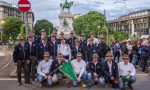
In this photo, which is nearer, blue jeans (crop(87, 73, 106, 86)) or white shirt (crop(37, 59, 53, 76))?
Answer: blue jeans (crop(87, 73, 106, 86))

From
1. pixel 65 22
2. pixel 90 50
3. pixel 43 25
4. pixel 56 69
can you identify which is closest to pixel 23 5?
pixel 56 69

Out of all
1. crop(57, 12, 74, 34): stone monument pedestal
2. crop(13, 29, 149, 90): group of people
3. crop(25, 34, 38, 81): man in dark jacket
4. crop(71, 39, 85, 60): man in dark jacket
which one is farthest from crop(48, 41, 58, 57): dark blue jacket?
crop(57, 12, 74, 34): stone monument pedestal

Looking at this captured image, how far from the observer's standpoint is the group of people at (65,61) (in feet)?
45.1

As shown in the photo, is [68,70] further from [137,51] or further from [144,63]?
[137,51]

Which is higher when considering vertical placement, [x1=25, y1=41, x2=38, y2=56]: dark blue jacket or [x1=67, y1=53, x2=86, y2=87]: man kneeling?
[x1=25, y1=41, x2=38, y2=56]: dark blue jacket

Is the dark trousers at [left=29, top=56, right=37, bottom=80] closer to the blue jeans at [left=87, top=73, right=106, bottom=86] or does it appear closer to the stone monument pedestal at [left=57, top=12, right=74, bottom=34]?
the blue jeans at [left=87, top=73, right=106, bottom=86]

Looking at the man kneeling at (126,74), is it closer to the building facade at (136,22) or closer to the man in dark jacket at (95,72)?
the man in dark jacket at (95,72)

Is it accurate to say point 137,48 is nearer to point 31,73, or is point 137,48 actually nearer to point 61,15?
point 31,73

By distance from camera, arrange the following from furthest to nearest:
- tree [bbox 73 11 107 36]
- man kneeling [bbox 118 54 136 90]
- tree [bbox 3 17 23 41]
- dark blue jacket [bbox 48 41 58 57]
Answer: tree [bbox 3 17 23 41], tree [bbox 73 11 107 36], dark blue jacket [bbox 48 41 58 57], man kneeling [bbox 118 54 136 90]

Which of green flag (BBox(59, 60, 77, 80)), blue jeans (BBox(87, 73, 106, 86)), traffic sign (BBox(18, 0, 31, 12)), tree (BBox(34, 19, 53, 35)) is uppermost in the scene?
traffic sign (BBox(18, 0, 31, 12))

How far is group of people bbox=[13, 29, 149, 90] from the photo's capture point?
13734 mm

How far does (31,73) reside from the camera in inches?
622

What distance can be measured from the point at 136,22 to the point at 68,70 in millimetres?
140698

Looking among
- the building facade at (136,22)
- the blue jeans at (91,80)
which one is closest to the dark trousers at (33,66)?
the blue jeans at (91,80)
